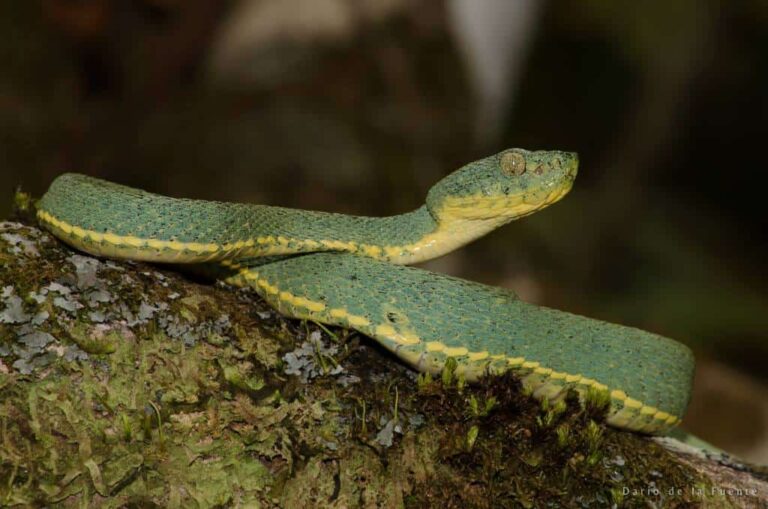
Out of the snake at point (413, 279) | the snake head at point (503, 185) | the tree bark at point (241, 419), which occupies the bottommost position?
the tree bark at point (241, 419)

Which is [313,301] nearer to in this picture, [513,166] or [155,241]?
[155,241]

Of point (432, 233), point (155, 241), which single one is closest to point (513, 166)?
point (432, 233)

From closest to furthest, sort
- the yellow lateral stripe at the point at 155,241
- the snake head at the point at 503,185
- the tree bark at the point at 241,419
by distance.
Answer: the tree bark at the point at 241,419 < the yellow lateral stripe at the point at 155,241 < the snake head at the point at 503,185

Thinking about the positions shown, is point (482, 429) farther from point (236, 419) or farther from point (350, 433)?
point (236, 419)

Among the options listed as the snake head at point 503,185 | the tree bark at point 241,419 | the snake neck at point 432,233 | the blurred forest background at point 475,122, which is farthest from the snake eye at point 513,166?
the blurred forest background at point 475,122

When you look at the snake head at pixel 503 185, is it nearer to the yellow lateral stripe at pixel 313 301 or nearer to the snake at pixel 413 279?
the snake at pixel 413 279

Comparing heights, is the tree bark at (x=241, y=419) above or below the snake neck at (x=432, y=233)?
below

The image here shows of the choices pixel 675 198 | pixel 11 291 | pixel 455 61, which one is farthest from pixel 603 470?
pixel 675 198

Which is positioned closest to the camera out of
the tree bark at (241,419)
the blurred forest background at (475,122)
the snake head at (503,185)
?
the tree bark at (241,419)
